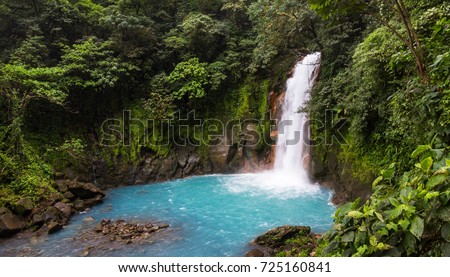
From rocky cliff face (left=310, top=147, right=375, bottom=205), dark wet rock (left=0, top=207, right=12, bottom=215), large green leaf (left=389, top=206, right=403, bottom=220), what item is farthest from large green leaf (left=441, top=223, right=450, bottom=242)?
dark wet rock (left=0, top=207, right=12, bottom=215)

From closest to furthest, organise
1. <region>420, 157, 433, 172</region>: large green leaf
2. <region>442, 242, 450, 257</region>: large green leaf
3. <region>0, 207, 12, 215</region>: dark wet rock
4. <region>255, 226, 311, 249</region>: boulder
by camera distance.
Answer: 1. <region>442, 242, 450, 257</region>: large green leaf
2. <region>420, 157, 433, 172</region>: large green leaf
3. <region>255, 226, 311, 249</region>: boulder
4. <region>0, 207, 12, 215</region>: dark wet rock

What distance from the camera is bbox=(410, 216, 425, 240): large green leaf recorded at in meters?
2.17

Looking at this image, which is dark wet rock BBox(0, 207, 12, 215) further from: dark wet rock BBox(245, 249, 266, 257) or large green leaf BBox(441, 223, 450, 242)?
large green leaf BBox(441, 223, 450, 242)

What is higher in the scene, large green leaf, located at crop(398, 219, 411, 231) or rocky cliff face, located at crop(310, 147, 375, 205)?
large green leaf, located at crop(398, 219, 411, 231)

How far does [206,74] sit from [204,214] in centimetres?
650

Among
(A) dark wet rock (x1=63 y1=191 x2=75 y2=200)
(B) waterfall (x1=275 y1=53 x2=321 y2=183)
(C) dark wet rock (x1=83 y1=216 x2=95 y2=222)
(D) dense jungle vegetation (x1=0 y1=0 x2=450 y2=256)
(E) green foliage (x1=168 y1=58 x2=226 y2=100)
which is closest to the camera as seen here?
(D) dense jungle vegetation (x1=0 y1=0 x2=450 y2=256)

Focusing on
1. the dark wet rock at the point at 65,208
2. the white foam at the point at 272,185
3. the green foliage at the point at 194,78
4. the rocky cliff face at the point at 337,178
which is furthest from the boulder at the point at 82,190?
the rocky cliff face at the point at 337,178

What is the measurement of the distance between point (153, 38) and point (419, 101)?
11558mm

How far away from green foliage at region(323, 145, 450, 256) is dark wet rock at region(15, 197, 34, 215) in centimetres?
895

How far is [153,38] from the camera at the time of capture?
13.2 m

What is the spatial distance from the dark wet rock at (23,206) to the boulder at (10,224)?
213 mm

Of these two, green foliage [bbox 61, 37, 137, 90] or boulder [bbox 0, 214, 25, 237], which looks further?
green foliage [bbox 61, 37, 137, 90]

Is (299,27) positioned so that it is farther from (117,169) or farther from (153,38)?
(117,169)

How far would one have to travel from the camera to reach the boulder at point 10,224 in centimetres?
757
